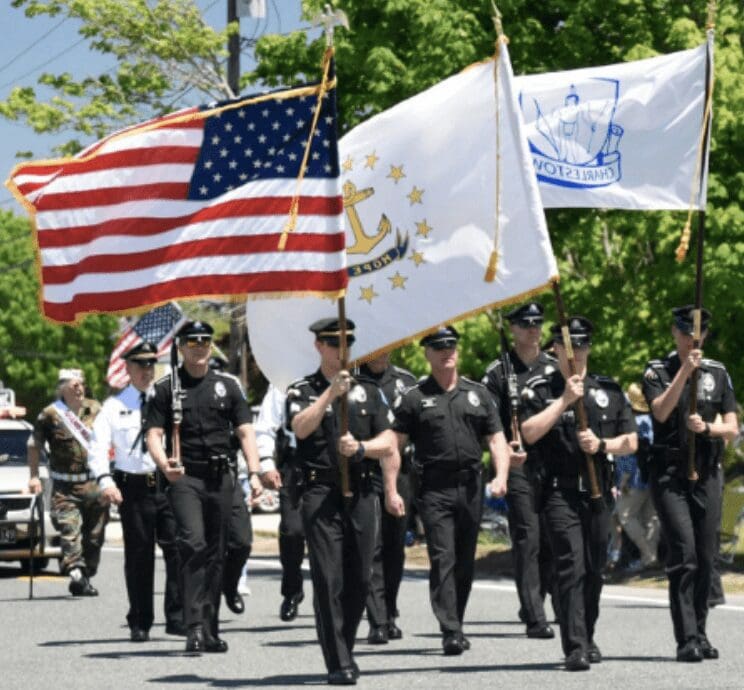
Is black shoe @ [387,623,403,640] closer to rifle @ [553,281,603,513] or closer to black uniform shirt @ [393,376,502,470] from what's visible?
black uniform shirt @ [393,376,502,470]

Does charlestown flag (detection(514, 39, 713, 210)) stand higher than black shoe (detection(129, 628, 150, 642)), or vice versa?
charlestown flag (detection(514, 39, 713, 210))

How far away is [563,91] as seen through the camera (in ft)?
42.8

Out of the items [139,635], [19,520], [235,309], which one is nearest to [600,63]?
[19,520]

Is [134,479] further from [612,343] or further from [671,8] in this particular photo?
[671,8]

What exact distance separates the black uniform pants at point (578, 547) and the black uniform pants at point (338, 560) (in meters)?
1.06

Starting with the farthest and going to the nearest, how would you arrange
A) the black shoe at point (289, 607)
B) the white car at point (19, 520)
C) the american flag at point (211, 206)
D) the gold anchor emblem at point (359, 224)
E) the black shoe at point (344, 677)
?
1. the white car at point (19, 520)
2. the black shoe at point (289, 607)
3. the gold anchor emblem at point (359, 224)
4. the american flag at point (211, 206)
5. the black shoe at point (344, 677)

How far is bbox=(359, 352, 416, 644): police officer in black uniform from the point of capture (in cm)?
1401

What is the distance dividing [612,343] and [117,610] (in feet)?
20.1

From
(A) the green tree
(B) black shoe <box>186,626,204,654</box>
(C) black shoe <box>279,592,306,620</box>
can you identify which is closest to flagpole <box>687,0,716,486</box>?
(B) black shoe <box>186,626,204,654</box>

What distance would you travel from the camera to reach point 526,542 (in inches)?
578

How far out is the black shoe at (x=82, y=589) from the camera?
60.7ft

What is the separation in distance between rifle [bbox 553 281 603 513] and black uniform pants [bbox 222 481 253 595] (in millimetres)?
3679

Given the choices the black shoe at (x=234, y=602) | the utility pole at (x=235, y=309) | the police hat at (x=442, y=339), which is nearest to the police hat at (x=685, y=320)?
the police hat at (x=442, y=339)

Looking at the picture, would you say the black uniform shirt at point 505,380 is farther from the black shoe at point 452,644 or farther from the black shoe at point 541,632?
the black shoe at point 452,644
